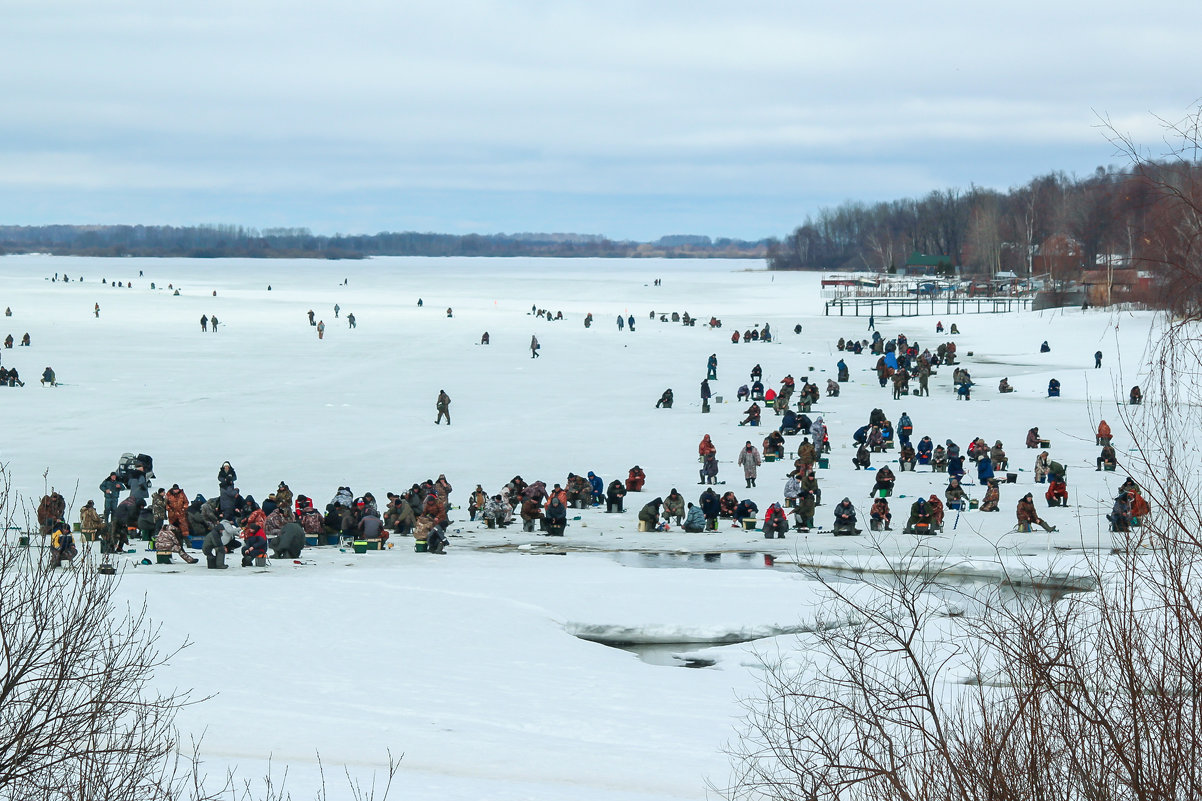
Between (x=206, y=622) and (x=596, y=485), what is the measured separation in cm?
1105

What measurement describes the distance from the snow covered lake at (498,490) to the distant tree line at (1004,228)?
126 cm

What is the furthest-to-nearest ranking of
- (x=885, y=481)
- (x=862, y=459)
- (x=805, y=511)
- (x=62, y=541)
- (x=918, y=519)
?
(x=862, y=459)
(x=885, y=481)
(x=805, y=511)
(x=918, y=519)
(x=62, y=541)

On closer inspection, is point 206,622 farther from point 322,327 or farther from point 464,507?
point 322,327

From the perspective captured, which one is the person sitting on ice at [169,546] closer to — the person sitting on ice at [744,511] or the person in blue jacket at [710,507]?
the person in blue jacket at [710,507]

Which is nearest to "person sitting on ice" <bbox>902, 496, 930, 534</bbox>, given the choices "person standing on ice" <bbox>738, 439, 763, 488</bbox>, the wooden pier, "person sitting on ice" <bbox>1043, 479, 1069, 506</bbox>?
"person sitting on ice" <bbox>1043, 479, 1069, 506</bbox>

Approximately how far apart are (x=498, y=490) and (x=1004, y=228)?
10725 cm

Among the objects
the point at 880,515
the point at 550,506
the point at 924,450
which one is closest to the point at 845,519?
the point at 880,515

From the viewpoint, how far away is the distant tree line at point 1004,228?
280 inches

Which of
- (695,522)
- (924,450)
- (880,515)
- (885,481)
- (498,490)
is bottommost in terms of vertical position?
(498,490)

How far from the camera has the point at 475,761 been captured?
1132cm

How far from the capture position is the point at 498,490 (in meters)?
26.7

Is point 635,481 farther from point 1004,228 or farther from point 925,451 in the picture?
point 1004,228

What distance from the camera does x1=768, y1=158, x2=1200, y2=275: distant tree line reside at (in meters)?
7.11

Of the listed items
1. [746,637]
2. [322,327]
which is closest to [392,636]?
[746,637]
